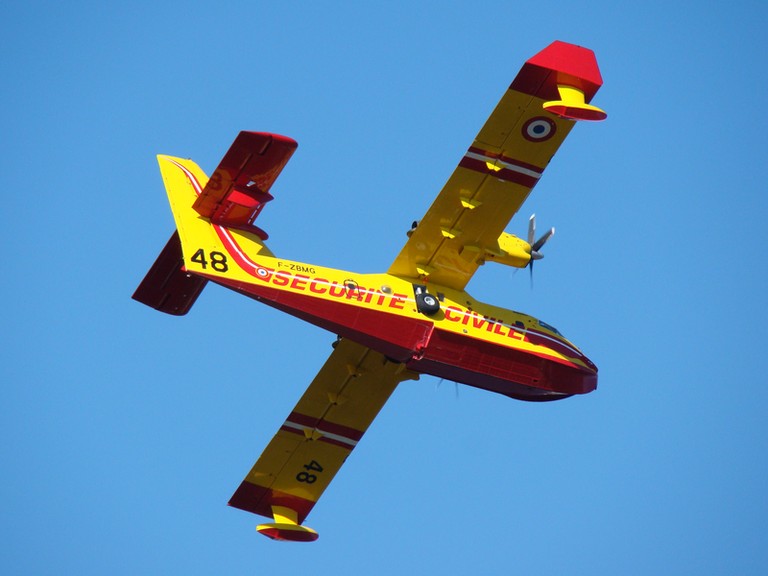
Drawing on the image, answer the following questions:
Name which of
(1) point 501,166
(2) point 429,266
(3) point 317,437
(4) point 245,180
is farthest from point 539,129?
(3) point 317,437

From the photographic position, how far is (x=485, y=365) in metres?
29.5

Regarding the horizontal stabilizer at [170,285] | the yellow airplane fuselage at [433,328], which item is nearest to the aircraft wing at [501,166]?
the yellow airplane fuselage at [433,328]

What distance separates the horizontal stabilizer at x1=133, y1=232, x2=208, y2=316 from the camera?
96.8ft

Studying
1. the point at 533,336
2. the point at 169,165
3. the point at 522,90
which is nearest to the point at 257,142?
the point at 169,165

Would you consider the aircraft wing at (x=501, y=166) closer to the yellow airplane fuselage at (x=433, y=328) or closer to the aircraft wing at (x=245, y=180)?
the yellow airplane fuselage at (x=433, y=328)

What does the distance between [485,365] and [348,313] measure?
3290mm

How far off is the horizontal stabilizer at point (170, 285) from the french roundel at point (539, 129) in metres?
7.66

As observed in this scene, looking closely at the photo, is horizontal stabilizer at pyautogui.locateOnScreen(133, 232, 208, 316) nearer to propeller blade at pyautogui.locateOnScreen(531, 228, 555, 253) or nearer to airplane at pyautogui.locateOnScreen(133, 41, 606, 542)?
airplane at pyautogui.locateOnScreen(133, 41, 606, 542)

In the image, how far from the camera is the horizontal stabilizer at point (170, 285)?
96.8ft

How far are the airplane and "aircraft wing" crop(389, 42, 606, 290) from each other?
0.08 feet

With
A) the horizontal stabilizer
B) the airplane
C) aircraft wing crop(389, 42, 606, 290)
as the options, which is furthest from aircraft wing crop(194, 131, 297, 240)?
aircraft wing crop(389, 42, 606, 290)

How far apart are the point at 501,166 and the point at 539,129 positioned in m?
1.10

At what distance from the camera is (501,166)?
2855cm

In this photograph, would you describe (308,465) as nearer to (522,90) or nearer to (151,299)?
(151,299)
